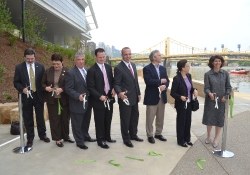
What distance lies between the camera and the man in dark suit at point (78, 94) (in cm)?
371

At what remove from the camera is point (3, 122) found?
536 cm

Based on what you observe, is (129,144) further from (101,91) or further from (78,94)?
(78,94)

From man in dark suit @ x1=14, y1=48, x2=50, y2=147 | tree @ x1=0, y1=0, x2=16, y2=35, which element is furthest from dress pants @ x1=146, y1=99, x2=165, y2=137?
tree @ x1=0, y1=0, x2=16, y2=35

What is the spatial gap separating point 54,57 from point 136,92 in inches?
59.7

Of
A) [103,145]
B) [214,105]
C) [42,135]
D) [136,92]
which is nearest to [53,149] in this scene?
[42,135]

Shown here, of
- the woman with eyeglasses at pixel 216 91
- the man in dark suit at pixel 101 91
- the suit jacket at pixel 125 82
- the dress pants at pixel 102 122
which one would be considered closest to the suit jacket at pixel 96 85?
the man in dark suit at pixel 101 91

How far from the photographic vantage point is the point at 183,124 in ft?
13.0

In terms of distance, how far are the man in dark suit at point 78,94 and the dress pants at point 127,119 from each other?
2.10ft

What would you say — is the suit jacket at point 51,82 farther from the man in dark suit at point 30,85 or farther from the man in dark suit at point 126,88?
the man in dark suit at point 126,88

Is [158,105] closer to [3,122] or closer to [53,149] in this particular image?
[53,149]

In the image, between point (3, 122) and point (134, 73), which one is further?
point (3, 122)

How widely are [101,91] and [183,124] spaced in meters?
1.51

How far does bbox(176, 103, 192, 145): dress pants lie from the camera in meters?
3.95

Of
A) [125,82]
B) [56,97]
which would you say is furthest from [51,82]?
[125,82]
